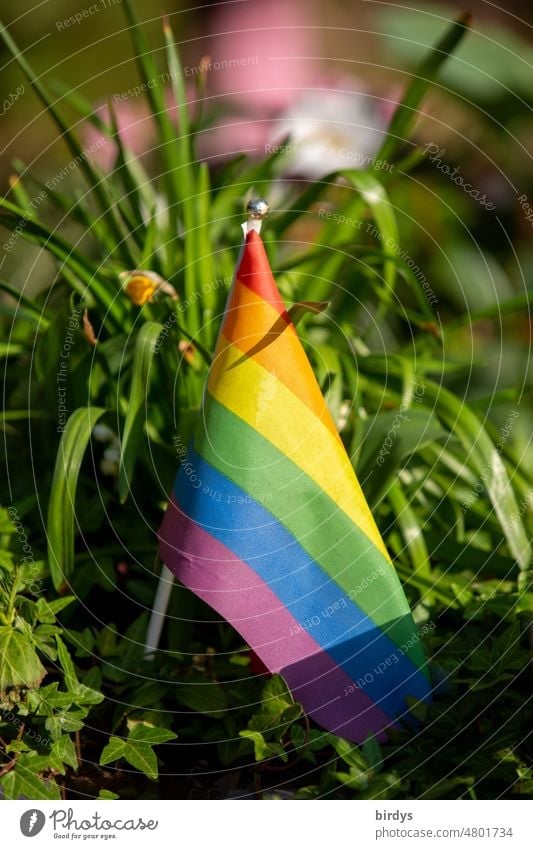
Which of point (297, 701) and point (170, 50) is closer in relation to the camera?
point (297, 701)

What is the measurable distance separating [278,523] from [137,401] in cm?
24

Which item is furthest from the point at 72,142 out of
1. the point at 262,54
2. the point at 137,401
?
the point at 262,54

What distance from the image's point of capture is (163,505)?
113 centimetres

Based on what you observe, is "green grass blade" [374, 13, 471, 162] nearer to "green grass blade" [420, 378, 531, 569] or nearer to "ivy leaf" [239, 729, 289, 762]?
"green grass blade" [420, 378, 531, 569]

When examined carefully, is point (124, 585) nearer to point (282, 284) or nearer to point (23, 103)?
point (282, 284)

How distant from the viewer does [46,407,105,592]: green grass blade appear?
3.22 feet

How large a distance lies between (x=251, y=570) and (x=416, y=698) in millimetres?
211

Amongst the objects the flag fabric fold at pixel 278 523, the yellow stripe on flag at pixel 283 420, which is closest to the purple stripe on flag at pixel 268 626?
the flag fabric fold at pixel 278 523

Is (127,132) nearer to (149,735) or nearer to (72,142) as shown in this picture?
(72,142)

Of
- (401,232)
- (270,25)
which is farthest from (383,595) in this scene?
(270,25)

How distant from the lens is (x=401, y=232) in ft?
5.78

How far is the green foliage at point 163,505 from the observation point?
2.87 ft

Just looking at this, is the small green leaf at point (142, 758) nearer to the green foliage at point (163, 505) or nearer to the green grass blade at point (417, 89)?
the green foliage at point (163, 505)

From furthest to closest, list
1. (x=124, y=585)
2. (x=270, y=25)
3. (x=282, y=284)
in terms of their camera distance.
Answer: (x=270, y=25)
(x=282, y=284)
(x=124, y=585)
